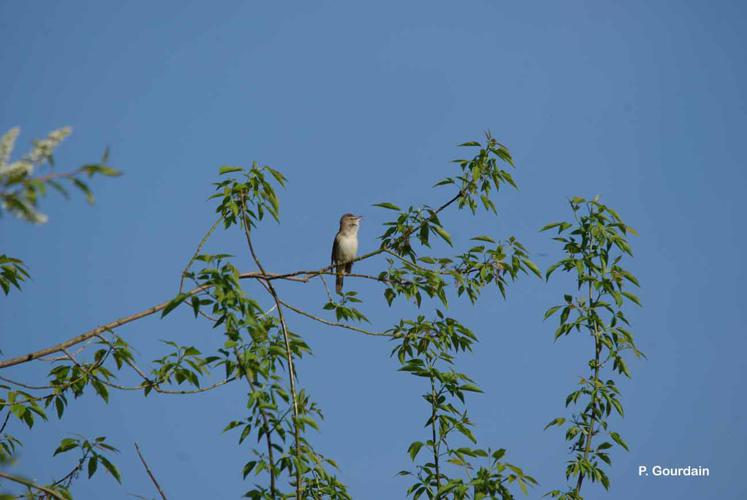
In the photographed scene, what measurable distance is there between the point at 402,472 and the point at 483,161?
258cm

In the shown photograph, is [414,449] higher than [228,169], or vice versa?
[228,169]

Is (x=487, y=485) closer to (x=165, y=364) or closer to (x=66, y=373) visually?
(x=165, y=364)

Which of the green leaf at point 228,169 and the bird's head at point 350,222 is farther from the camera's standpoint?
the bird's head at point 350,222

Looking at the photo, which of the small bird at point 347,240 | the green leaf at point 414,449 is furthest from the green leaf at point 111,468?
the small bird at point 347,240

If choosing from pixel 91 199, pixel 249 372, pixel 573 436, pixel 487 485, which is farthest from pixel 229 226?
pixel 91 199

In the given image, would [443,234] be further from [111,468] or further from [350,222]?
[350,222]

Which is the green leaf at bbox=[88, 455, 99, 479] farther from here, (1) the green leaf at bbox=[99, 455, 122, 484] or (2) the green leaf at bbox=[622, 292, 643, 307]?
(2) the green leaf at bbox=[622, 292, 643, 307]

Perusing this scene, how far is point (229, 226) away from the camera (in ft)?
21.9

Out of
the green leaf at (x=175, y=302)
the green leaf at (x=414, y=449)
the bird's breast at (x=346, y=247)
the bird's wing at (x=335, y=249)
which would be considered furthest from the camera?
the bird's wing at (x=335, y=249)

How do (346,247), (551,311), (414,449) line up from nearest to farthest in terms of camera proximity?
1. (414,449)
2. (551,311)
3. (346,247)

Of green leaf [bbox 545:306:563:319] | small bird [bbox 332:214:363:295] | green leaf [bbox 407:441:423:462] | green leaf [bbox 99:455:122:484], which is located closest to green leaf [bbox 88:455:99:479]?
green leaf [bbox 99:455:122:484]

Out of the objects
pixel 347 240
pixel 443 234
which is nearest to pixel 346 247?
pixel 347 240

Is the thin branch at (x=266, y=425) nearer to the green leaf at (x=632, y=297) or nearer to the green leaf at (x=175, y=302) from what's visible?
the green leaf at (x=175, y=302)

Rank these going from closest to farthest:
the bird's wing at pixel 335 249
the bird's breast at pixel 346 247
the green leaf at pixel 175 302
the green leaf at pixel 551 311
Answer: the green leaf at pixel 175 302 < the green leaf at pixel 551 311 < the bird's breast at pixel 346 247 < the bird's wing at pixel 335 249
